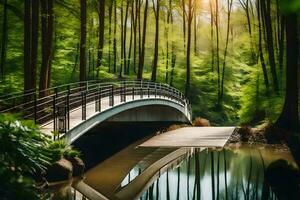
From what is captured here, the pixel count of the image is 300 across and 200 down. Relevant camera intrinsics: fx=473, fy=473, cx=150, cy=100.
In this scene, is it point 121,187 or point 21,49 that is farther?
point 21,49

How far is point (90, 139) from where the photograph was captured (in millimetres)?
27000

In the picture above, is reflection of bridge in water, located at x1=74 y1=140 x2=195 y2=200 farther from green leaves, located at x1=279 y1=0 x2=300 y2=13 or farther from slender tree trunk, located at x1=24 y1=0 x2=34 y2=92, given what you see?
green leaves, located at x1=279 y1=0 x2=300 y2=13

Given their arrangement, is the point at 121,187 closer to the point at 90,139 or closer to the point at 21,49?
the point at 90,139

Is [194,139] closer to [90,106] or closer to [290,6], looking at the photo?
[90,106]

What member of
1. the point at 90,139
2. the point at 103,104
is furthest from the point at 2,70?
the point at 103,104

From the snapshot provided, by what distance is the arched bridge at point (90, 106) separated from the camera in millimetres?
15172

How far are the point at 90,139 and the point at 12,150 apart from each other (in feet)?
71.2

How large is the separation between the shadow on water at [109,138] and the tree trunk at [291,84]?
332 inches

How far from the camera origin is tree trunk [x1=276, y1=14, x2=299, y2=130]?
2056 cm

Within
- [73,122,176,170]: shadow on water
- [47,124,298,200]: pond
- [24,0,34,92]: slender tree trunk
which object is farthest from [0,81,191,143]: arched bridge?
[47,124,298,200]: pond

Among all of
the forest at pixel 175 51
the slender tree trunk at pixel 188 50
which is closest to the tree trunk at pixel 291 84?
the forest at pixel 175 51

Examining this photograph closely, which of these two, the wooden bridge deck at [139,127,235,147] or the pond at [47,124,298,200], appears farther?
the wooden bridge deck at [139,127,235,147]

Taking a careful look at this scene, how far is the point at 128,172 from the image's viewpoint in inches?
682

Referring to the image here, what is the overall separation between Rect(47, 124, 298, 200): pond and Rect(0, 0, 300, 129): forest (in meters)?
3.73
